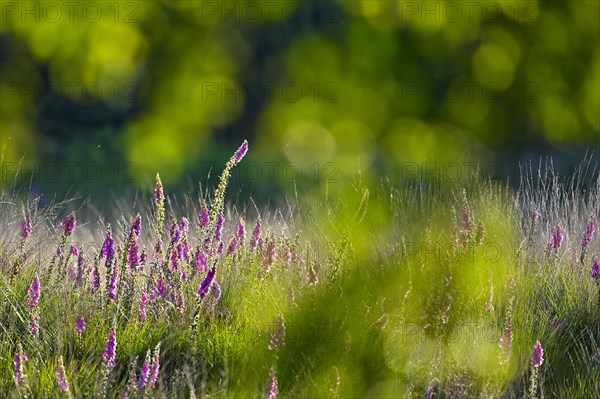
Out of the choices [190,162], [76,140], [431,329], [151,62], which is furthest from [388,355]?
[76,140]

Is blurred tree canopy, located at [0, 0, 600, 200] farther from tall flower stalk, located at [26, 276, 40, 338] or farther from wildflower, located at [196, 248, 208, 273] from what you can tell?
tall flower stalk, located at [26, 276, 40, 338]

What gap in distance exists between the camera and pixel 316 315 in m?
3.30

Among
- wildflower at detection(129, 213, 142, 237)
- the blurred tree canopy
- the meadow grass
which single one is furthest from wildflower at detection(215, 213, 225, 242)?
the blurred tree canopy

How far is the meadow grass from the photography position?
10.2 ft

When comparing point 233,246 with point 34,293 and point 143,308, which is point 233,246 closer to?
point 143,308

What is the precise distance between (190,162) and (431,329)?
10752mm

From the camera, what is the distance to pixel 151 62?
8430 mm

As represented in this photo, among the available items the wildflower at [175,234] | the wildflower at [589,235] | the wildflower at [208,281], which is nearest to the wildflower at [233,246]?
the wildflower at [175,234]

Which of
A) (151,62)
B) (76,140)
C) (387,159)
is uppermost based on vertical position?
(151,62)

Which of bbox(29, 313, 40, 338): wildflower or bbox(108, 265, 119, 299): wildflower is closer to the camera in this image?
bbox(29, 313, 40, 338): wildflower

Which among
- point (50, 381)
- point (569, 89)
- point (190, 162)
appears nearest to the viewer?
point (50, 381)

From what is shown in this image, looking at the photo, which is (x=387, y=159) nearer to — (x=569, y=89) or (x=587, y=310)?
(x=569, y=89)

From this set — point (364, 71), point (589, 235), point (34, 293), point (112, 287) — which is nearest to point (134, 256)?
point (112, 287)

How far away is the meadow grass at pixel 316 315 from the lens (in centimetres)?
312
